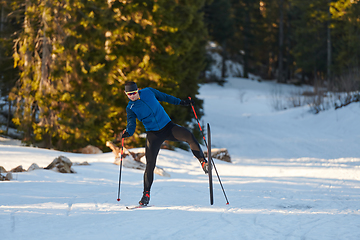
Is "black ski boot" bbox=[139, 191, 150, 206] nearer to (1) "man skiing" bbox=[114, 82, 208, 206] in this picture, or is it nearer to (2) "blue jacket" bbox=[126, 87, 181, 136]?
(1) "man skiing" bbox=[114, 82, 208, 206]

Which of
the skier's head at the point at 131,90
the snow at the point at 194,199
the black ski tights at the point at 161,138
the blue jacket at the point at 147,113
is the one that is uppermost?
the skier's head at the point at 131,90

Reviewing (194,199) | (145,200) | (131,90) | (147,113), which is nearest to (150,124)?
(147,113)

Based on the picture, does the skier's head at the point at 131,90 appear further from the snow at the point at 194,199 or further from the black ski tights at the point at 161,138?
the snow at the point at 194,199

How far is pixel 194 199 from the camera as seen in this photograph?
19.3ft

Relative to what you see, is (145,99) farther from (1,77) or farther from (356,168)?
(1,77)

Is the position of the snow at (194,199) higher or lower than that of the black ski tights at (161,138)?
lower

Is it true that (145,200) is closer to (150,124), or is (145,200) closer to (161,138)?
(161,138)

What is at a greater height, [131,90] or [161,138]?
[131,90]

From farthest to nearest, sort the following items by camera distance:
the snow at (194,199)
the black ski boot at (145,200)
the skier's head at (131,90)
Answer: the black ski boot at (145,200) < the skier's head at (131,90) < the snow at (194,199)

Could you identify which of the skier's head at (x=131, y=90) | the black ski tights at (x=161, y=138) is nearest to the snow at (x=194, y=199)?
the black ski tights at (x=161, y=138)

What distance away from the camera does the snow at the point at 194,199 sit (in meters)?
4.09

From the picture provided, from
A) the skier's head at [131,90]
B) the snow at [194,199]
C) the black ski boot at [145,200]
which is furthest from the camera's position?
the black ski boot at [145,200]

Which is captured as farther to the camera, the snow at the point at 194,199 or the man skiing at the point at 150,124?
Answer: the man skiing at the point at 150,124

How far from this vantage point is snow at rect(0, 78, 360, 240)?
4086 millimetres
